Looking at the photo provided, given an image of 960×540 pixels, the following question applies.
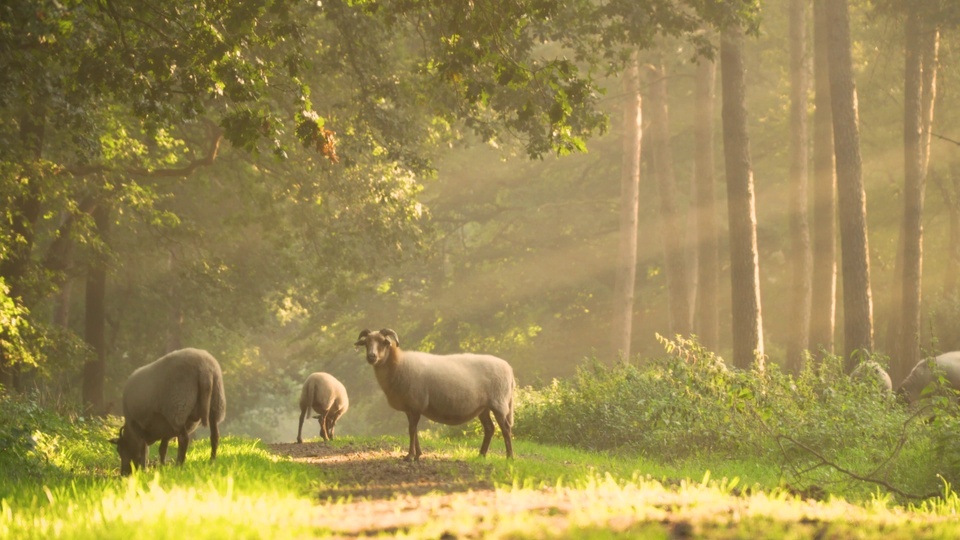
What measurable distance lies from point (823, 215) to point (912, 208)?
2.61 m

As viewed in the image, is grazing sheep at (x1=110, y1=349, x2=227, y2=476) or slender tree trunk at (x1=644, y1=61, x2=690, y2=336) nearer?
grazing sheep at (x1=110, y1=349, x2=227, y2=476)

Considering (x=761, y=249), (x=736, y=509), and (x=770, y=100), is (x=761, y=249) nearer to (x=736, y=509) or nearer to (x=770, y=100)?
(x=770, y=100)

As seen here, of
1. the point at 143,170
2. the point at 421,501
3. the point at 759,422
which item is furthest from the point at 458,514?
the point at 143,170

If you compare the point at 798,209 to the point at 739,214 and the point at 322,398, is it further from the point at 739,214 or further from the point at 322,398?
the point at 322,398

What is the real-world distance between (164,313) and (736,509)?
115 feet

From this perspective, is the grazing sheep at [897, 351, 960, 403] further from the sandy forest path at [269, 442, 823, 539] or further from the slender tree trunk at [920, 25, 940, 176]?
the slender tree trunk at [920, 25, 940, 176]

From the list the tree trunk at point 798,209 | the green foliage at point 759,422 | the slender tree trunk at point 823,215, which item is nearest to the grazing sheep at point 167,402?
the green foliage at point 759,422

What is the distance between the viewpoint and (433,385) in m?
13.7

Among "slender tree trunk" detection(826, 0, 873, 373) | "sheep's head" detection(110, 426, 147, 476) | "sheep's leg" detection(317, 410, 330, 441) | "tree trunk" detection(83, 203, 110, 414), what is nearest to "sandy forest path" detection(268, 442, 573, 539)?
"sheep's head" detection(110, 426, 147, 476)

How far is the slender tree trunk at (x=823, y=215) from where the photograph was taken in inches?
1036

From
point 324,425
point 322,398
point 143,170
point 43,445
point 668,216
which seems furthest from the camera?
point 668,216

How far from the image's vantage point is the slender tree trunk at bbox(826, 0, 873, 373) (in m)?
23.6

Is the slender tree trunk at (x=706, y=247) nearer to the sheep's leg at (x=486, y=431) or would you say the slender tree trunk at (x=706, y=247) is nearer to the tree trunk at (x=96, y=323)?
the sheep's leg at (x=486, y=431)

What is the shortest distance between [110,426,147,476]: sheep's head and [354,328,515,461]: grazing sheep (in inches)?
120
